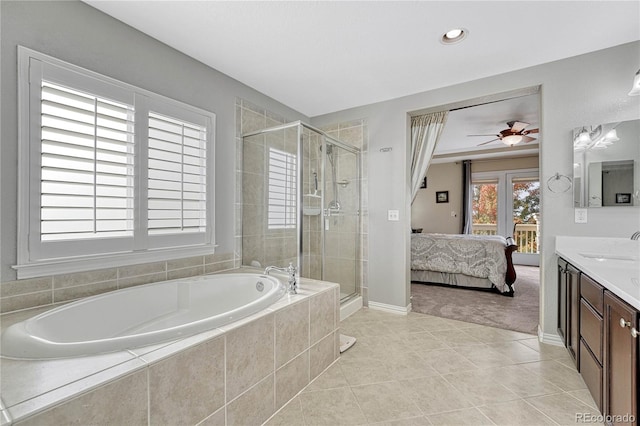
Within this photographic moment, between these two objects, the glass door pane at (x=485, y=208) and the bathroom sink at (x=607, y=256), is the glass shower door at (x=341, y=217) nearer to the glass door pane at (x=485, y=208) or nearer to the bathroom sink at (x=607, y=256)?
the bathroom sink at (x=607, y=256)

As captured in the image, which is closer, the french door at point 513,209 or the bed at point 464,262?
the bed at point 464,262

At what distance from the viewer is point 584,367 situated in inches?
66.5

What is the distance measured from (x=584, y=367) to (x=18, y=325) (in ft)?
9.89

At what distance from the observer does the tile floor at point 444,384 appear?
153cm

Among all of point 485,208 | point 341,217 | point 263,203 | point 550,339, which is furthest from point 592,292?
point 485,208

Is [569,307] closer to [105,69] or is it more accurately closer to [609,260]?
[609,260]

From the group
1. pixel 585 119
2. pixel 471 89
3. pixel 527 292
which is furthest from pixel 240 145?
pixel 527 292

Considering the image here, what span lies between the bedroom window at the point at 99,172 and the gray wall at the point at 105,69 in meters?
0.05

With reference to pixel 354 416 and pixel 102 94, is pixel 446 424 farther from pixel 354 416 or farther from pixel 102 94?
pixel 102 94

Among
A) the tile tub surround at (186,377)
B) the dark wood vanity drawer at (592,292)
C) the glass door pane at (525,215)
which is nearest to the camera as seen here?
the tile tub surround at (186,377)

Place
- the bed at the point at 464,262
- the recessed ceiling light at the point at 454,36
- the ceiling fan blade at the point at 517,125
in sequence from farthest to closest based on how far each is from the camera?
the ceiling fan blade at the point at 517,125
the bed at the point at 464,262
the recessed ceiling light at the point at 454,36

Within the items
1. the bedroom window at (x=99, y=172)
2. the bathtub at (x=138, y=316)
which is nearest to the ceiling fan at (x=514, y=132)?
the bathtub at (x=138, y=316)

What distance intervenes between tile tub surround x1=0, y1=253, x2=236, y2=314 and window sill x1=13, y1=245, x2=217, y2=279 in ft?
0.09

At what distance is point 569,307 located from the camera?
198cm
